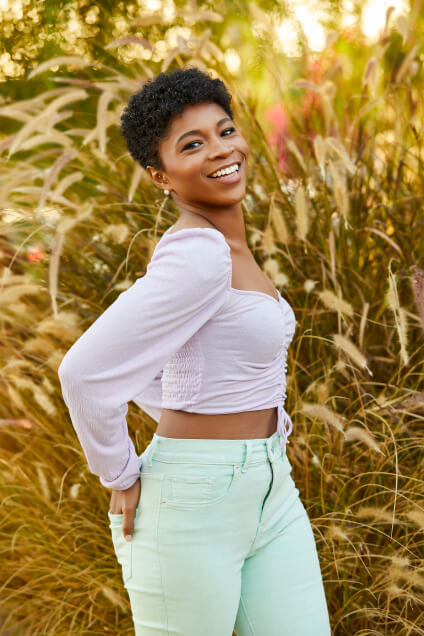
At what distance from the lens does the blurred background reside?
1.96m

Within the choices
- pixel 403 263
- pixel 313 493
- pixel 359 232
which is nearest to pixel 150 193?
pixel 359 232

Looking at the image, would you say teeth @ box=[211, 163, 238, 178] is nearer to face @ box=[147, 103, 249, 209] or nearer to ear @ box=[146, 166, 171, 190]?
face @ box=[147, 103, 249, 209]

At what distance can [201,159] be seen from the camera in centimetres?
126

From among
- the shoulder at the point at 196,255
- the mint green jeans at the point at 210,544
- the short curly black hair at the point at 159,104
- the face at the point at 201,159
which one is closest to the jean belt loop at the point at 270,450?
the mint green jeans at the point at 210,544

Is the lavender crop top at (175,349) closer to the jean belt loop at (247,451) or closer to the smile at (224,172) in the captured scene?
the jean belt loop at (247,451)

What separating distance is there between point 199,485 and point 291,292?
3.88 feet

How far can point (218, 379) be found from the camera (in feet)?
3.99

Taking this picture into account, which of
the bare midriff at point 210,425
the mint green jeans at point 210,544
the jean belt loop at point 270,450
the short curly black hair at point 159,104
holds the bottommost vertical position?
the mint green jeans at point 210,544

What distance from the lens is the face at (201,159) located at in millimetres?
1267

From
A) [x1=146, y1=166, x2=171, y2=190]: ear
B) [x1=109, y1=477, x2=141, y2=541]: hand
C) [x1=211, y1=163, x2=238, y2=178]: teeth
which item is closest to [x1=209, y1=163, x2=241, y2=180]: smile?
[x1=211, y1=163, x2=238, y2=178]: teeth

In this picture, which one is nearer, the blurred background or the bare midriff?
the bare midriff

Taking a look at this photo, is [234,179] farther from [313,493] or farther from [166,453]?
[313,493]

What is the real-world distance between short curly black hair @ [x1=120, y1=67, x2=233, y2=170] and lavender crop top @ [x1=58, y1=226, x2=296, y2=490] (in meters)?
0.26

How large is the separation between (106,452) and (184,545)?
0.73 feet
